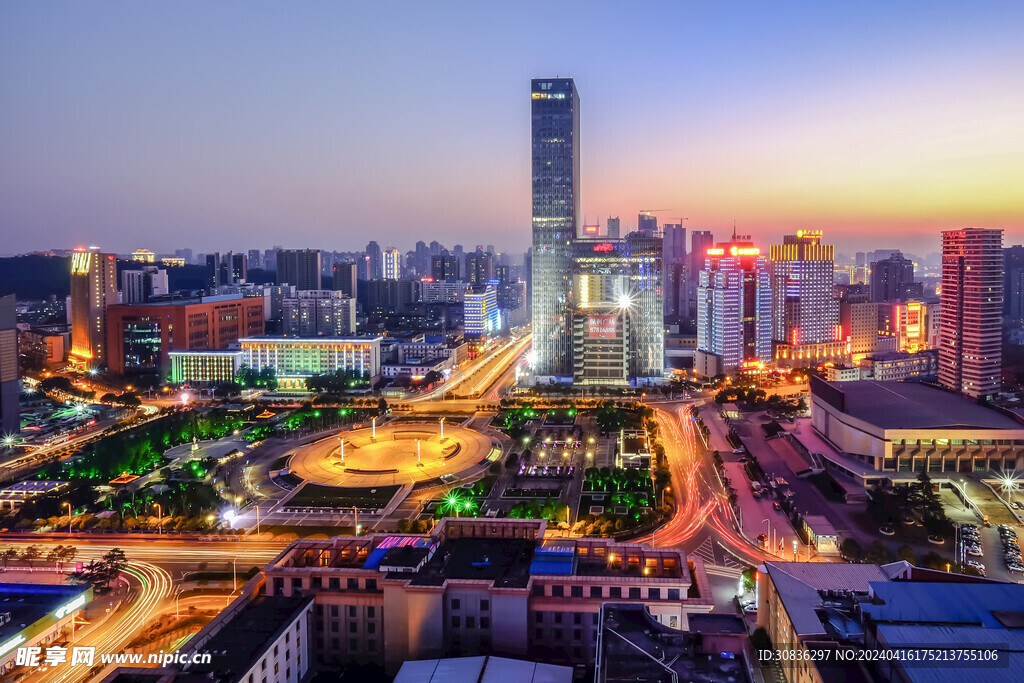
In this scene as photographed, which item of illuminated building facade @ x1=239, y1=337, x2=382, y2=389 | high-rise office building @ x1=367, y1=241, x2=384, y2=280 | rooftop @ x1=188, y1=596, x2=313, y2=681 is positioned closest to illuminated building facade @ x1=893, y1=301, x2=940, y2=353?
illuminated building facade @ x1=239, y1=337, x2=382, y2=389

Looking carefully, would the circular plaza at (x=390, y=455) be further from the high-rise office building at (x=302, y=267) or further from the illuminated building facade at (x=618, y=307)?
the high-rise office building at (x=302, y=267)

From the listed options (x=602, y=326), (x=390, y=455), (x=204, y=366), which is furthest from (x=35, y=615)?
(x=204, y=366)

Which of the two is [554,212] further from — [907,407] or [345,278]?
[345,278]

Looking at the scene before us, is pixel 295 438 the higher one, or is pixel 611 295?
pixel 611 295

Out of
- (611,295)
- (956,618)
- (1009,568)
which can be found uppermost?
(611,295)

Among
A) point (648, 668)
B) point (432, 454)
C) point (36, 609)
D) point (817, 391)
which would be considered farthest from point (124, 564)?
point (817, 391)

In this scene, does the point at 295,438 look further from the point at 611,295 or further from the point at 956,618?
the point at 956,618

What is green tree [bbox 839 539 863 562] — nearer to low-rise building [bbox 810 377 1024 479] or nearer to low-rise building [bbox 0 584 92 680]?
low-rise building [bbox 810 377 1024 479]
